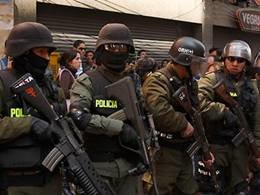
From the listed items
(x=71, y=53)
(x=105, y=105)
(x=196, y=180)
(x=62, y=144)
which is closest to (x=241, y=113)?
(x=196, y=180)

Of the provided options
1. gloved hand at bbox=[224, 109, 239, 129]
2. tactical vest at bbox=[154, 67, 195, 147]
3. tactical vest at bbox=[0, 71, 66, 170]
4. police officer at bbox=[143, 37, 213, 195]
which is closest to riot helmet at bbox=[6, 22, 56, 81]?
tactical vest at bbox=[0, 71, 66, 170]

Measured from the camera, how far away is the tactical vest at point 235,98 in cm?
505

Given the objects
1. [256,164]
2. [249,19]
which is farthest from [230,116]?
[249,19]

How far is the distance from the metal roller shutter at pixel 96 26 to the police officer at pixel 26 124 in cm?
720

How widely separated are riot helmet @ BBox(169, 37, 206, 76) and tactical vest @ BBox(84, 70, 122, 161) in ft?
3.14

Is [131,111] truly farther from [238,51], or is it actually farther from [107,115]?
[238,51]

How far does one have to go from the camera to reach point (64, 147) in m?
3.28

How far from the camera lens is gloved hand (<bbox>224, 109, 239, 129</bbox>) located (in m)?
4.93

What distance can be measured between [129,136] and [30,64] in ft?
2.71

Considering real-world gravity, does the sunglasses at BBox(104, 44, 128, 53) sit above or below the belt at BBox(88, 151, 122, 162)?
above

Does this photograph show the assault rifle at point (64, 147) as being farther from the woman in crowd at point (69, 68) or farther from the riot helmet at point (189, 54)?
the woman in crowd at point (69, 68)

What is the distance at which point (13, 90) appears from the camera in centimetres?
326

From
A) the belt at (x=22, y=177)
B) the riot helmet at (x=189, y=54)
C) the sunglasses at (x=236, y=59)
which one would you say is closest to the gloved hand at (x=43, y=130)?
the belt at (x=22, y=177)

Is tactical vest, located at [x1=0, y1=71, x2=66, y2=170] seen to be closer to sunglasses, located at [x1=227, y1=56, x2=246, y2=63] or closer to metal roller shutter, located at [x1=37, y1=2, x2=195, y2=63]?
sunglasses, located at [x1=227, y1=56, x2=246, y2=63]
